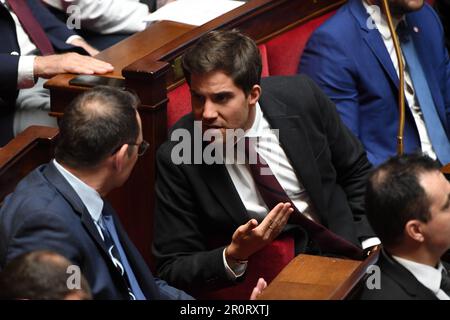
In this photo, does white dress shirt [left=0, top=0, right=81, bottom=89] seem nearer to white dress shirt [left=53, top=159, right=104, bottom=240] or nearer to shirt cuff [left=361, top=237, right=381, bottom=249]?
white dress shirt [left=53, top=159, right=104, bottom=240]

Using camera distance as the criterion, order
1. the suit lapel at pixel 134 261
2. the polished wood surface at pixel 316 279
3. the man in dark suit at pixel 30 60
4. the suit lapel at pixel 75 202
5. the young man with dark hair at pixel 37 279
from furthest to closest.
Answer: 1. the man in dark suit at pixel 30 60
2. the suit lapel at pixel 134 261
3. the suit lapel at pixel 75 202
4. the polished wood surface at pixel 316 279
5. the young man with dark hair at pixel 37 279

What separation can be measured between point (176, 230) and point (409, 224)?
503 millimetres

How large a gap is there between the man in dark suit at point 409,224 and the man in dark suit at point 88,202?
37 cm

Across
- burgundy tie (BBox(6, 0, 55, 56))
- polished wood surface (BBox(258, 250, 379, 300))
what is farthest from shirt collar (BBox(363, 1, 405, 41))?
polished wood surface (BBox(258, 250, 379, 300))

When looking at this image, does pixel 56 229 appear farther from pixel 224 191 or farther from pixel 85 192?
pixel 224 191

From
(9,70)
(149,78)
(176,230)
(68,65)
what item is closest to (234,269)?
(176,230)

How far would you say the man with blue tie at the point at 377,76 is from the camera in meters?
2.16

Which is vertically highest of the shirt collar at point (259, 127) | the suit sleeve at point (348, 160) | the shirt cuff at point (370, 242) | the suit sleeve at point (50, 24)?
the suit sleeve at point (50, 24)

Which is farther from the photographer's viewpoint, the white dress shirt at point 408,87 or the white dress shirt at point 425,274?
the white dress shirt at point 408,87

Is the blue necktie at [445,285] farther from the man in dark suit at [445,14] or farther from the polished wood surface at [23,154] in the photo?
the man in dark suit at [445,14]

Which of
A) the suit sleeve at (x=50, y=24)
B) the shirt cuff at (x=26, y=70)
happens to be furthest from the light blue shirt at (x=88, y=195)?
the suit sleeve at (x=50, y=24)
